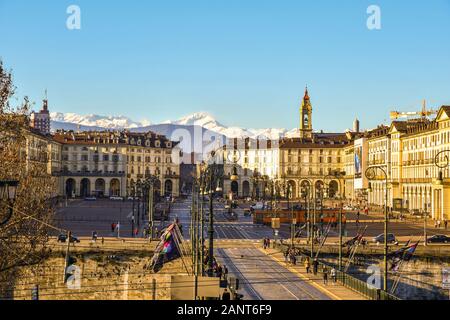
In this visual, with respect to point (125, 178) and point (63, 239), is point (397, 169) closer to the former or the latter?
point (125, 178)

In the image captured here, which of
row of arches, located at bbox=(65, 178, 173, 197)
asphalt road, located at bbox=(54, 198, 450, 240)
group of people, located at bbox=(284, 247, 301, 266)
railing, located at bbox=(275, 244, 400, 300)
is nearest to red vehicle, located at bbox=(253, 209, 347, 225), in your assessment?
asphalt road, located at bbox=(54, 198, 450, 240)

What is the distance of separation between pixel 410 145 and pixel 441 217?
2698 cm

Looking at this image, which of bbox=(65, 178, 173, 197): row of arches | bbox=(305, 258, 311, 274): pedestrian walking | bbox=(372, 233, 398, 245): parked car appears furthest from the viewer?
bbox=(65, 178, 173, 197): row of arches

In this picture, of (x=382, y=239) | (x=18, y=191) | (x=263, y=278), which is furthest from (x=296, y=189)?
(x=18, y=191)

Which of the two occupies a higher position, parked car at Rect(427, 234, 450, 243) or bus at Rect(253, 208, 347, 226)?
bus at Rect(253, 208, 347, 226)

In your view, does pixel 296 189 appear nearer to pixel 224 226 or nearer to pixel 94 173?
pixel 94 173

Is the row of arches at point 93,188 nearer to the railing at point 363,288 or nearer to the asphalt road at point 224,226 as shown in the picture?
the asphalt road at point 224,226

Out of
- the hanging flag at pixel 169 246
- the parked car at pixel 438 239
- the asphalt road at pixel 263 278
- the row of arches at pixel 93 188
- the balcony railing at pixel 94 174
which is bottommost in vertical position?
the asphalt road at pixel 263 278

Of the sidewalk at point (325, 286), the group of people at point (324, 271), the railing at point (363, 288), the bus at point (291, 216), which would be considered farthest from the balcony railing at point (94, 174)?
the railing at point (363, 288)

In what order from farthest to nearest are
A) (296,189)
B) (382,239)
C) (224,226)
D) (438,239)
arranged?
(296,189) < (224,226) < (382,239) < (438,239)

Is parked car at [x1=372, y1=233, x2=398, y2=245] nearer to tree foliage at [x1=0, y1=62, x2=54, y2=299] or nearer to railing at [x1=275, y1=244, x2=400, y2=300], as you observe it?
Answer: railing at [x1=275, y1=244, x2=400, y2=300]

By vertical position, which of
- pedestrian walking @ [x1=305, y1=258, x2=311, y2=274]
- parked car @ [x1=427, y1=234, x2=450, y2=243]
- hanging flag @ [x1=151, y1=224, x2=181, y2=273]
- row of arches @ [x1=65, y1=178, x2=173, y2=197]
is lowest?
pedestrian walking @ [x1=305, y1=258, x2=311, y2=274]

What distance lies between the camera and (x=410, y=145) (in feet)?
419

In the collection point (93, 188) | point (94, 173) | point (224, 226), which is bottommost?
point (224, 226)
